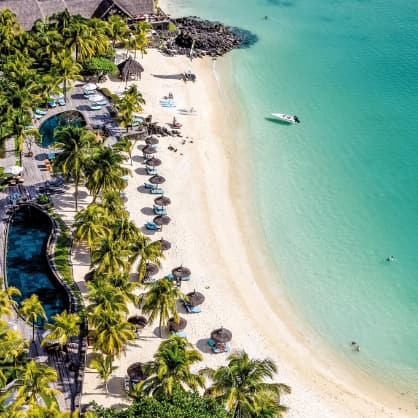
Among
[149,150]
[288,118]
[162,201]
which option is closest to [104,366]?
[162,201]

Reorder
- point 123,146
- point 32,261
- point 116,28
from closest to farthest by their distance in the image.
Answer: point 32,261
point 123,146
point 116,28

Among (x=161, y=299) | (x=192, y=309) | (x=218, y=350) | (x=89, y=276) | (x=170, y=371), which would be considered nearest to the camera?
(x=170, y=371)

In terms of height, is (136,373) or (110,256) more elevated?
(110,256)

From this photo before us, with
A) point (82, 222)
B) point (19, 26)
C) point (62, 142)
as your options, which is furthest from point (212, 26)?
point (82, 222)

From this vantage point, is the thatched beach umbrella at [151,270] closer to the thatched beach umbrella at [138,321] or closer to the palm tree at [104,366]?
the thatched beach umbrella at [138,321]

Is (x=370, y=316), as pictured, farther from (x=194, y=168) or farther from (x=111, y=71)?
(x=111, y=71)

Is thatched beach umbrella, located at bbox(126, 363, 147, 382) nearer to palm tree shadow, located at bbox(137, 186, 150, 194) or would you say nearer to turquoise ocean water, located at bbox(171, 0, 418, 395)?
turquoise ocean water, located at bbox(171, 0, 418, 395)

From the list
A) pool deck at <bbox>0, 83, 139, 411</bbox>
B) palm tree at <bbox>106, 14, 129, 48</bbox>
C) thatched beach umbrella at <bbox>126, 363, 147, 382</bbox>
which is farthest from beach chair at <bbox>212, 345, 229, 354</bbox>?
palm tree at <bbox>106, 14, 129, 48</bbox>

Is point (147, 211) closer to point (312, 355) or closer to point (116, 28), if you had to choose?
point (312, 355)
